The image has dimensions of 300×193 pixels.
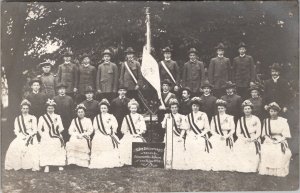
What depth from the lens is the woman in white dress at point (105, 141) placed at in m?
3.55

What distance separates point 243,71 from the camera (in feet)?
11.8

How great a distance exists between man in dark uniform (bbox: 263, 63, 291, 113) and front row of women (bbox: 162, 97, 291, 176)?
49 millimetres

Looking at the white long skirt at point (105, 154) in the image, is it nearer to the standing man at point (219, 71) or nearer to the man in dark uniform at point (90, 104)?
the man in dark uniform at point (90, 104)

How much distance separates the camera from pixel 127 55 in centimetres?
355

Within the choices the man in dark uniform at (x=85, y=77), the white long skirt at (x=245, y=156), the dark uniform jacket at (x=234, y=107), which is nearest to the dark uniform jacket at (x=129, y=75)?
the man in dark uniform at (x=85, y=77)

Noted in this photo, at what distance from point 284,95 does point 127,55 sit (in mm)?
1426

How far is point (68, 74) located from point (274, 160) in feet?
6.43

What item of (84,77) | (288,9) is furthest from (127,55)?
(288,9)

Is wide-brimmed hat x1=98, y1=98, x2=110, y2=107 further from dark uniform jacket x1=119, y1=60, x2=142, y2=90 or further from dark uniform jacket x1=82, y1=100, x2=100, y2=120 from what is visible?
dark uniform jacket x1=119, y1=60, x2=142, y2=90

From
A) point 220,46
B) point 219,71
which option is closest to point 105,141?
point 219,71

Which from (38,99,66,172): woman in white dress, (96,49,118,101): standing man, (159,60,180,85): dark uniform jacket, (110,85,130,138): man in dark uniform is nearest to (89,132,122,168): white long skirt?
(110,85,130,138): man in dark uniform

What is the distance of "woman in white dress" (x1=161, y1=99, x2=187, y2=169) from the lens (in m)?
3.57

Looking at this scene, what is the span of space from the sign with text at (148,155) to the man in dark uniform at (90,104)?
1.44ft

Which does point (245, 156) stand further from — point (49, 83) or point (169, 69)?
point (49, 83)
